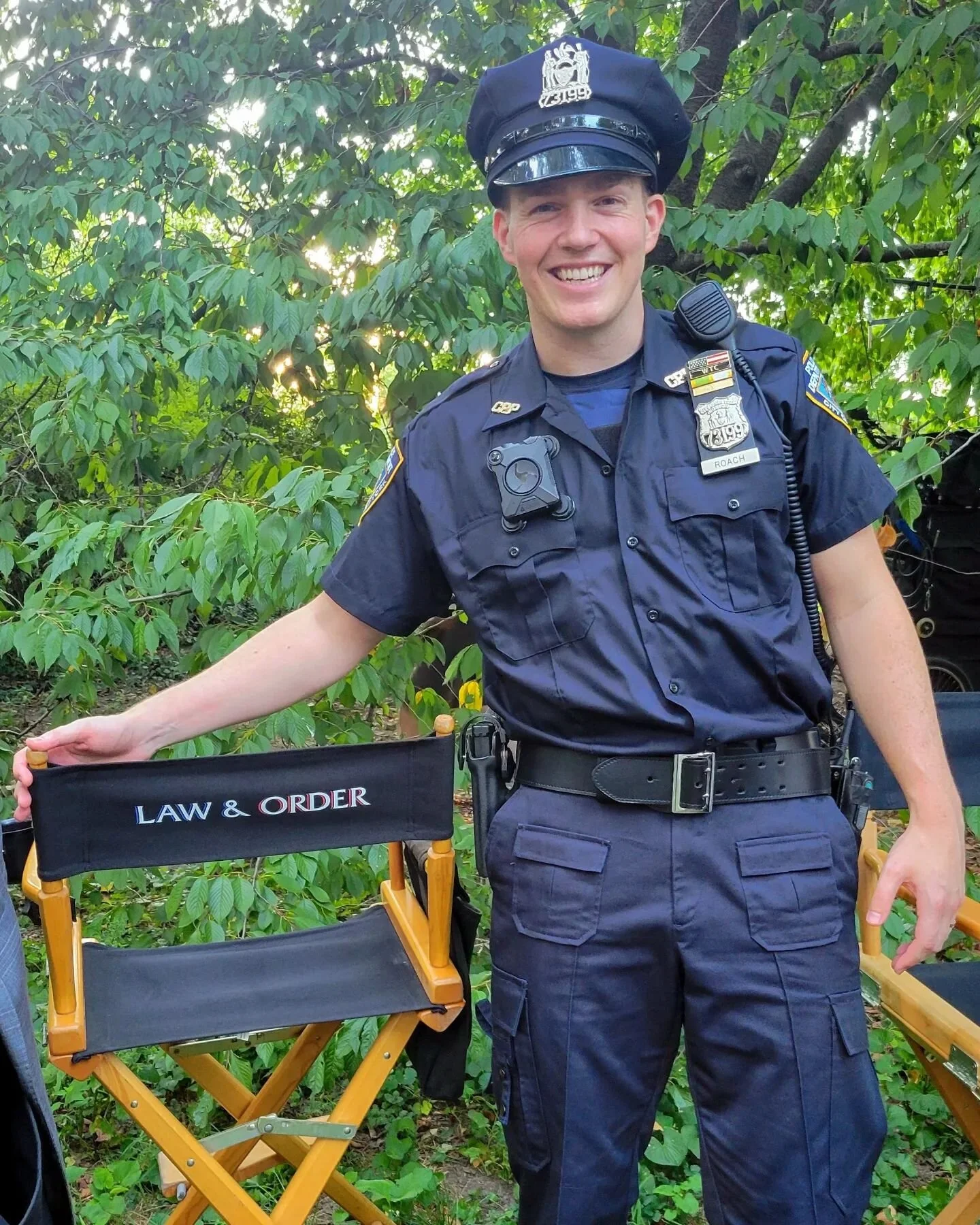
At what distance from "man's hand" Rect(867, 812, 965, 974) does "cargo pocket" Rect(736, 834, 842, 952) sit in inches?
3.0

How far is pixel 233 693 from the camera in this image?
77.6 inches

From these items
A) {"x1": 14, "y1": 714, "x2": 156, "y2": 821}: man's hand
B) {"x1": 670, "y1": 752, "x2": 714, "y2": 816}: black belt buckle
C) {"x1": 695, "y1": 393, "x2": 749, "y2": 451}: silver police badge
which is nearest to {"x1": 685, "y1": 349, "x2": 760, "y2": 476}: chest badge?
{"x1": 695, "y1": 393, "x2": 749, "y2": 451}: silver police badge

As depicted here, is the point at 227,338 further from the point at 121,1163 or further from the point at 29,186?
the point at 121,1163

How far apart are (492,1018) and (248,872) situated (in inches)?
47.7

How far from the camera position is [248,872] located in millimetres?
2916

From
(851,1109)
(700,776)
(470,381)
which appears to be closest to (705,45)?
(470,381)

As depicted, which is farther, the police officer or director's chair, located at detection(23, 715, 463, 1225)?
director's chair, located at detection(23, 715, 463, 1225)

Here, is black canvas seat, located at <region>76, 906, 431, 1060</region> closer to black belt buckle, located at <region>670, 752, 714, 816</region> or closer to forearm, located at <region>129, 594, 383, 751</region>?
forearm, located at <region>129, 594, 383, 751</region>

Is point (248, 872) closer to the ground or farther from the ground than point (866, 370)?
closer to the ground

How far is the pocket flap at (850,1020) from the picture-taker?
1.68 metres

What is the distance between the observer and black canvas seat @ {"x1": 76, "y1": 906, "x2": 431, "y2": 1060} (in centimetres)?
191

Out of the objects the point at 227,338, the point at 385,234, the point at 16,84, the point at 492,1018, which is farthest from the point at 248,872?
the point at 16,84

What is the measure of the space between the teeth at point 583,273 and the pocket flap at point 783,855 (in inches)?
35.2

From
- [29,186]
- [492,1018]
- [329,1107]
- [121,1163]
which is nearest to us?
[492,1018]
